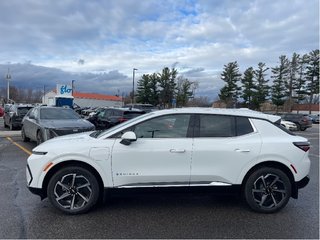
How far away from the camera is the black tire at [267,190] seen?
16.0 ft

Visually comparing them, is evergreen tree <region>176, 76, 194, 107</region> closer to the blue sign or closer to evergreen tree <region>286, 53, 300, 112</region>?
evergreen tree <region>286, 53, 300, 112</region>

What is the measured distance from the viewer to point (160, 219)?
4566 millimetres

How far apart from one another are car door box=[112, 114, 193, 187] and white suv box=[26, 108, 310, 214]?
1 cm

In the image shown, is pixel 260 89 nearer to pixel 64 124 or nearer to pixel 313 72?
pixel 313 72

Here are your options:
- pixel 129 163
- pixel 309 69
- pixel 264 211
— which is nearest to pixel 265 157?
pixel 264 211

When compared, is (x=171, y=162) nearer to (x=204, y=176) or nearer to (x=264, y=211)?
(x=204, y=176)

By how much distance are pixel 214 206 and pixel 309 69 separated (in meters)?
68.6

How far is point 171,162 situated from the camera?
15.5 feet

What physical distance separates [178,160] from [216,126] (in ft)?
2.70

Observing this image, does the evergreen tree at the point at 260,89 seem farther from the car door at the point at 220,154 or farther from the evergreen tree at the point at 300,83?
the car door at the point at 220,154

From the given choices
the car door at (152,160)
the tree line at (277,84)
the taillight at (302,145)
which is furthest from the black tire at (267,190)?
the tree line at (277,84)

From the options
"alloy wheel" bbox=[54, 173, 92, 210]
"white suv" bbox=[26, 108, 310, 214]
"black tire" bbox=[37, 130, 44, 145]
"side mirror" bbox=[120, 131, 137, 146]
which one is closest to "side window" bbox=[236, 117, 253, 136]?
"white suv" bbox=[26, 108, 310, 214]

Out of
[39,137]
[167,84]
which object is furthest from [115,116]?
[167,84]

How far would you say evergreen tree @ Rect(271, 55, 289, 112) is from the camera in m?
65.3
